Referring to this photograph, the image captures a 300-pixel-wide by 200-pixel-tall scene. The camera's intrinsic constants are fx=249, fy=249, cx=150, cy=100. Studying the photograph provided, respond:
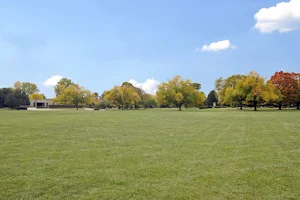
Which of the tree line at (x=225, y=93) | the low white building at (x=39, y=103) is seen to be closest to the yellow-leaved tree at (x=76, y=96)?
the tree line at (x=225, y=93)

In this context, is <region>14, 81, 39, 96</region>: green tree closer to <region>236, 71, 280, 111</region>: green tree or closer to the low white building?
the low white building

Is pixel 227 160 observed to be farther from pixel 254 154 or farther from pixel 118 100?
pixel 118 100

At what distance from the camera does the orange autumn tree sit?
5125 centimetres

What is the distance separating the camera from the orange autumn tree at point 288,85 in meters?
51.2

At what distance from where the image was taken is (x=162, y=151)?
7547mm

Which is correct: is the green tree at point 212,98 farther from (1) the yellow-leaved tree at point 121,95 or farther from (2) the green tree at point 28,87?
(2) the green tree at point 28,87

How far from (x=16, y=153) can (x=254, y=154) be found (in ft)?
22.5

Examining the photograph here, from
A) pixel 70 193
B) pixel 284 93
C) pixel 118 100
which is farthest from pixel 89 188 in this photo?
pixel 118 100

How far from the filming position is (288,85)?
52156 mm

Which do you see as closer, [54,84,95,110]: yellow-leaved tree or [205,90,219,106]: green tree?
[54,84,95,110]: yellow-leaved tree

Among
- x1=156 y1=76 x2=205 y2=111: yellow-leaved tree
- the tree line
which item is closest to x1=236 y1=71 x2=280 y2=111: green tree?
the tree line

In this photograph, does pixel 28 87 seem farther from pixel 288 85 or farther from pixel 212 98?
pixel 288 85

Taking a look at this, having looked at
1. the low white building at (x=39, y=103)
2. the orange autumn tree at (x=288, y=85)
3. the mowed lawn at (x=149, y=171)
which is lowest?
the mowed lawn at (x=149, y=171)

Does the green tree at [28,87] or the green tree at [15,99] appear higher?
the green tree at [28,87]
